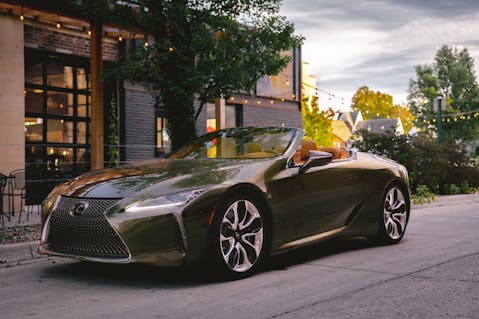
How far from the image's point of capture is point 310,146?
21.6ft

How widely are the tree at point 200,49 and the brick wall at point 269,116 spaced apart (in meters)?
8.13

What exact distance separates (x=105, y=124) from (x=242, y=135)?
8544 mm

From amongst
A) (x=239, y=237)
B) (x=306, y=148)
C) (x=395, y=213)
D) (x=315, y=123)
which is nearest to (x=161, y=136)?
(x=395, y=213)

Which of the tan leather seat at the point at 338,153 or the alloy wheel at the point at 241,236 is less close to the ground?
the tan leather seat at the point at 338,153

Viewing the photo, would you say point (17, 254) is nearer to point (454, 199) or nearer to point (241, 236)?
point (241, 236)

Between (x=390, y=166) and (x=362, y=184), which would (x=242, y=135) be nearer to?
(x=362, y=184)

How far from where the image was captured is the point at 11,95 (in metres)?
12.1

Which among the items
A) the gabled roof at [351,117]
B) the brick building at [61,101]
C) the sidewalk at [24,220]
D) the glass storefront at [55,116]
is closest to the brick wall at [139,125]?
the brick building at [61,101]

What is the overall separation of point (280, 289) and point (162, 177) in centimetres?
138

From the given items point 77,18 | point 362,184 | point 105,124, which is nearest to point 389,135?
point 105,124

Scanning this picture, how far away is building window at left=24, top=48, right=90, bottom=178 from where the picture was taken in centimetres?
1341

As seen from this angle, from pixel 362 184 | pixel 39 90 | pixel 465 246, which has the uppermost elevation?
pixel 39 90

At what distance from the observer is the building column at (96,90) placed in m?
11.4

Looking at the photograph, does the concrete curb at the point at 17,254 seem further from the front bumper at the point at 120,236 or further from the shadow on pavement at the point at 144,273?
the front bumper at the point at 120,236
